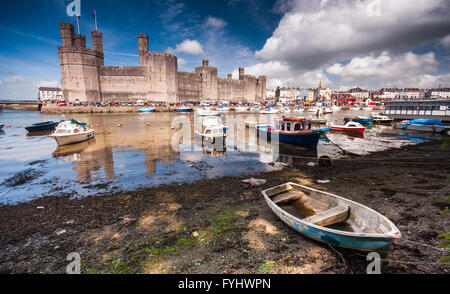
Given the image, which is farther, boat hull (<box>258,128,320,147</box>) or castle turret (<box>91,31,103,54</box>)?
castle turret (<box>91,31,103,54</box>)

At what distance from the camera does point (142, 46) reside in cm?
6712

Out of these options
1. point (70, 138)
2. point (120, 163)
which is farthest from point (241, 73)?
point (120, 163)

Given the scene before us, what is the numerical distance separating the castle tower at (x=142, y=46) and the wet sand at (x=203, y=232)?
7068cm

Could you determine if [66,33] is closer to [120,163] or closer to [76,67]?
[76,67]

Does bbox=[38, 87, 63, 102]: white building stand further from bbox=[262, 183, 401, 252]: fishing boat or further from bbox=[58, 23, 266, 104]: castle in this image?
bbox=[262, 183, 401, 252]: fishing boat

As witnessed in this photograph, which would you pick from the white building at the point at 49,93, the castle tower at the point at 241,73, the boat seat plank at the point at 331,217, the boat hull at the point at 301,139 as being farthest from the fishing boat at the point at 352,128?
the white building at the point at 49,93

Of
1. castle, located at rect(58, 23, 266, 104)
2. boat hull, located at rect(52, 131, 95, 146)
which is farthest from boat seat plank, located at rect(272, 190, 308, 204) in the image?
castle, located at rect(58, 23, 266, 104)

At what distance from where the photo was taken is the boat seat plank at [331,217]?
490cm

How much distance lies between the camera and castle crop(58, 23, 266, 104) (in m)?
60.0

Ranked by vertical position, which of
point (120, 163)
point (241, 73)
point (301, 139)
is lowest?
point (120, 163)

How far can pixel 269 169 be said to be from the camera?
11.5 m

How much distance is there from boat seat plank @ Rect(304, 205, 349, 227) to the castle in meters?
72.4

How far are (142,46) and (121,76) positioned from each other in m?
12.0
